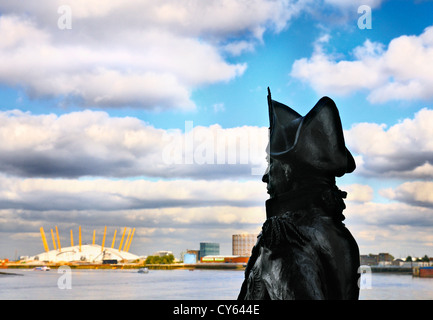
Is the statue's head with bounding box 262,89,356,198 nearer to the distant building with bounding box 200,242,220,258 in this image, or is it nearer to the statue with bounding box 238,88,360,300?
the statue with bounding box 238,88,360,300

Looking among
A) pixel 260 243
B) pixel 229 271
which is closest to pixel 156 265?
pixel 229 271

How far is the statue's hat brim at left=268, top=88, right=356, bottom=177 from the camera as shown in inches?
188

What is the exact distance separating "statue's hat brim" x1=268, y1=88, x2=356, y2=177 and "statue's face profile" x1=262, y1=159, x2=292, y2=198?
0.41 ft

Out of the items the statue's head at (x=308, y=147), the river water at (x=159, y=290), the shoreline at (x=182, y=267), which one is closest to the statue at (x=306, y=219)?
the statue's head at (x=308, y=147)

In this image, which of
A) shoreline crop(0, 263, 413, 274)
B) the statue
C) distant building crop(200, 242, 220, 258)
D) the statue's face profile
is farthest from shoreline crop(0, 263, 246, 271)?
the statue

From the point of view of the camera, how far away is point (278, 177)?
4980 mm

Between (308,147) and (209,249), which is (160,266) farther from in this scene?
(308,147)

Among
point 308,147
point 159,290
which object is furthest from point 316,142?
point 159,290

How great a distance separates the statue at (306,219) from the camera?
456cm

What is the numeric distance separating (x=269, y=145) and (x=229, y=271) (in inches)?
4466

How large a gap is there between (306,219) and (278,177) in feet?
1.52
